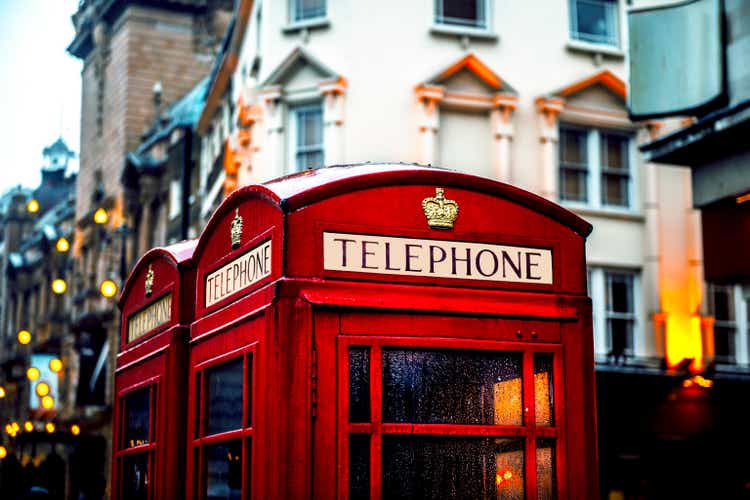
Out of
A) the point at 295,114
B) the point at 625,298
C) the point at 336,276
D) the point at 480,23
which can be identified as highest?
the point at 480,23

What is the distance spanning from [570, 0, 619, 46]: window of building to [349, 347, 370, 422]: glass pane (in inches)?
774

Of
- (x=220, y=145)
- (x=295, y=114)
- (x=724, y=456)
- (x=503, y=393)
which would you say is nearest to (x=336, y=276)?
(x=503, y=393)

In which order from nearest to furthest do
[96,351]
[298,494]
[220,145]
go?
1. [298,494]
2. [220,145]
3. [96,351]

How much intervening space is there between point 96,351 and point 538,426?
37.4 metres

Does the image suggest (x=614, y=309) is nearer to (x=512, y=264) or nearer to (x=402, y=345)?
(x=512, y=264)

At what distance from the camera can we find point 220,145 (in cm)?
2928

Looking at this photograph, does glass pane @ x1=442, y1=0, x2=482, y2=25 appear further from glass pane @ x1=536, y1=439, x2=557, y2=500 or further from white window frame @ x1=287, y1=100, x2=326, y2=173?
glass pane @ x1=536, y1=439, x2=557, y2=500

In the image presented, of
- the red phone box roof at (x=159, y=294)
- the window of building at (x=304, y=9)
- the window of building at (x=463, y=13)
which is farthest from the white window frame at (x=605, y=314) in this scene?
the red phone box roof at (x=159, y=294)

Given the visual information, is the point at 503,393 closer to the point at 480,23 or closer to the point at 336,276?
the point at 336,276

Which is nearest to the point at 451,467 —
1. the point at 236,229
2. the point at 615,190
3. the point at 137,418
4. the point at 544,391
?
the point at 544,391

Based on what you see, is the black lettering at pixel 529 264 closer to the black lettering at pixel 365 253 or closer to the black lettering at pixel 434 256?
the black lettering at pixel 434 256

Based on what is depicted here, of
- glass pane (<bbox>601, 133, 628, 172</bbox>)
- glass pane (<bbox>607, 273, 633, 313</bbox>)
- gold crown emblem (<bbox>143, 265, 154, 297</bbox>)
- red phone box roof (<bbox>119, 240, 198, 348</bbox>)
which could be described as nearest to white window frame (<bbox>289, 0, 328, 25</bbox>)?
glass pane (<bbox>601, 133, 628, 172</bbox>)

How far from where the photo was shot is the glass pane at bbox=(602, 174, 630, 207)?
24344 mm

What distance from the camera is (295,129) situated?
23.3m
